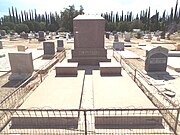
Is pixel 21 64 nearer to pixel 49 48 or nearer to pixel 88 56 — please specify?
pixel 88 56

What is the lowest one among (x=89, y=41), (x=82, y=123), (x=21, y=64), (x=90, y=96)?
(x=82, y=123)

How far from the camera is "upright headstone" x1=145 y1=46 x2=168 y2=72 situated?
33.4 feet

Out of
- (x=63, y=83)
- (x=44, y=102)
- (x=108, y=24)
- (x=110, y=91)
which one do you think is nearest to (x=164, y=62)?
(x=110, y=91)

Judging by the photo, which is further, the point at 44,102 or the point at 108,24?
the point at 108,24

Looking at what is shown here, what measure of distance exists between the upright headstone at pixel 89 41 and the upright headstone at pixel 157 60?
256 cm

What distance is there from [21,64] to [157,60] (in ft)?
24.4

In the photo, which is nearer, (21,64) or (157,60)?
(21,64)

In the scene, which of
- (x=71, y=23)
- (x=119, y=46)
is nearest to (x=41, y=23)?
(x=71, y=23)

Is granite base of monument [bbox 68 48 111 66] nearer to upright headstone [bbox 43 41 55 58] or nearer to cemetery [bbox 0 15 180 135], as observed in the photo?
cemetery [bbox 0 15 180 135]

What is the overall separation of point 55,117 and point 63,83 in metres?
2.89

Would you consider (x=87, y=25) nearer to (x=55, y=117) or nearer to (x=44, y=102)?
(x=44, y=102)

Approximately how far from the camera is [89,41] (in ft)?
38.9

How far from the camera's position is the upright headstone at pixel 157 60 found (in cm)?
1018

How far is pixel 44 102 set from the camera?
609 cm
